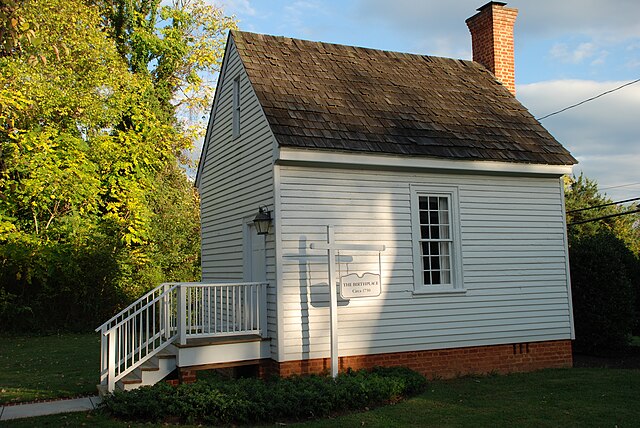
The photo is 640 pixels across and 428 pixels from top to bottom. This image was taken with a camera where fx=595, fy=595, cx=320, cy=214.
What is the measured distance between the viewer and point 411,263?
35.4 feet

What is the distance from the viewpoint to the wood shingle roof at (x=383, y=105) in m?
10.5

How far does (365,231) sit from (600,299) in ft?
21.7

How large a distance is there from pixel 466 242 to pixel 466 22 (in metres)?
7.24

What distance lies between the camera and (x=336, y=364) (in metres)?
9.55

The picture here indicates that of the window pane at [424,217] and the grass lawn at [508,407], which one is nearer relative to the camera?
the grass lawn at [508,407]

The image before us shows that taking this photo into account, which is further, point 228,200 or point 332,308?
point 228,200

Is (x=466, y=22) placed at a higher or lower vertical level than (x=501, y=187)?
higher

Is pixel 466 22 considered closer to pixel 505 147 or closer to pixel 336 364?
pixel 505 147

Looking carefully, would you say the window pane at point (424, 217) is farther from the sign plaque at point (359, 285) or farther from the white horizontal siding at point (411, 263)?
the sign plaque at point (359, 285)

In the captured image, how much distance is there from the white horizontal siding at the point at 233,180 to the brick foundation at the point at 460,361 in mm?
548

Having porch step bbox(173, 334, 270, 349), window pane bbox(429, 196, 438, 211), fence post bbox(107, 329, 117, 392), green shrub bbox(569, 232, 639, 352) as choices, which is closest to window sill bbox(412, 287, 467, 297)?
window pane bbox(429, 196, 438, 211)

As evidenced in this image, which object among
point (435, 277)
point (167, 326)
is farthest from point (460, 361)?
point (167, 326)

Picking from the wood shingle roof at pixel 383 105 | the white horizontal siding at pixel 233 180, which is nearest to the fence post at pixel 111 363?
the white horizontal siding at pixel 233 180

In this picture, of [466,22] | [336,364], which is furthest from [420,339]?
[466,22]
